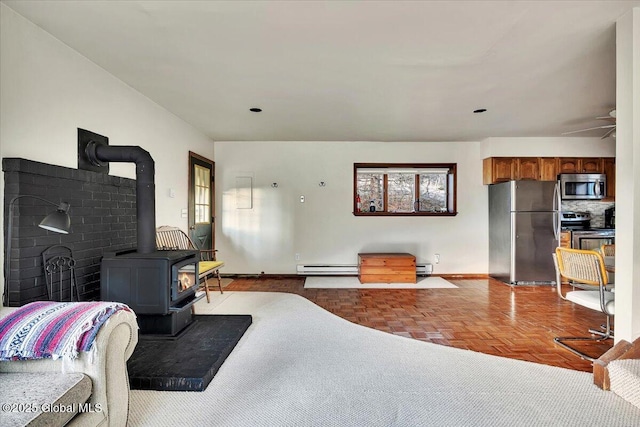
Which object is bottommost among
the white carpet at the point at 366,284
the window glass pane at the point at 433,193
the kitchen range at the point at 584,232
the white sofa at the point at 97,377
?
the white carpet at the point at 366,284

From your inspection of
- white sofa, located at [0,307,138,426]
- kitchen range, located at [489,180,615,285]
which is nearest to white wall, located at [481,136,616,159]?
kitchen range, located at [489,180,615,285]

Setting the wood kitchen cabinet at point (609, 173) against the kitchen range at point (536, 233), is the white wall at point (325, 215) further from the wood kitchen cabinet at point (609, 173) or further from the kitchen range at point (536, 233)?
the wood kitchen cabinet at point (609, 173)

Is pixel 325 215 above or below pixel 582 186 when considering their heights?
below

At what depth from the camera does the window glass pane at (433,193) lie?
5.48 meters

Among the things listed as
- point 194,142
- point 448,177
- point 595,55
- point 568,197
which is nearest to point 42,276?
point 194,142

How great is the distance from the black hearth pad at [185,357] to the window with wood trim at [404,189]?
3.28 meters

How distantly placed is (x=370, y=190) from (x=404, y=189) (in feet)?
1.91

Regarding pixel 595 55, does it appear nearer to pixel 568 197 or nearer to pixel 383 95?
pixel 383 95

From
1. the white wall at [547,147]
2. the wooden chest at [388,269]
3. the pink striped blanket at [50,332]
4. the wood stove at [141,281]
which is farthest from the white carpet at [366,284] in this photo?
the pink striped blanket at [50,332]

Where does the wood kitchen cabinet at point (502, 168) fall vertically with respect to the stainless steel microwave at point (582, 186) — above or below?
above

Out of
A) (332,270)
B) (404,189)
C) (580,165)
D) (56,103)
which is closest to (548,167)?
(580,165)

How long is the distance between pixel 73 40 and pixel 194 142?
7.71 feet

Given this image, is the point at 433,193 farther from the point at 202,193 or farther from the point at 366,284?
the point at 202,193

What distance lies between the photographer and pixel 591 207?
526 centimetres
